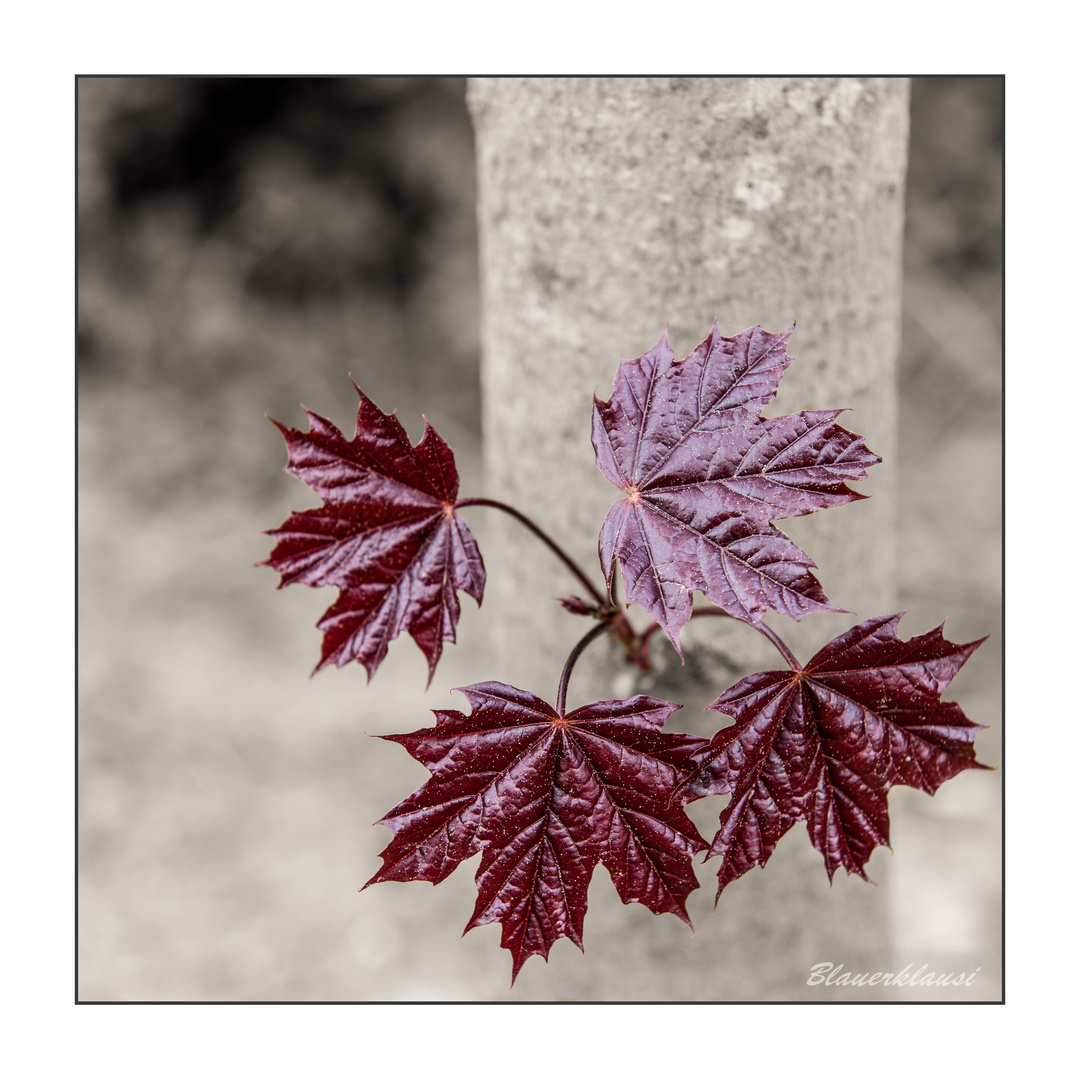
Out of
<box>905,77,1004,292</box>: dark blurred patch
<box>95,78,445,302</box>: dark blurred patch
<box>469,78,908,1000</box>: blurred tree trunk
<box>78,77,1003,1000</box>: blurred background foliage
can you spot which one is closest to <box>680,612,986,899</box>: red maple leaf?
<box>469,78,908,1000</box>: blurred tree trunk

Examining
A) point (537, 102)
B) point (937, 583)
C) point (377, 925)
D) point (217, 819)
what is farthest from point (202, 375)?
point (937, 583)

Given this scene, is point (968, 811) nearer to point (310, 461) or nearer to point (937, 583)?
point (937, 583)

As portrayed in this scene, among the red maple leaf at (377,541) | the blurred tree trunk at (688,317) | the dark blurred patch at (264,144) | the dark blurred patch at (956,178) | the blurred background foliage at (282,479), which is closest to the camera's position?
the red maple leaf at (377,541)

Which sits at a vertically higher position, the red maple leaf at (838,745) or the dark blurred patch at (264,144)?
the dark blurred patch at (264,144)

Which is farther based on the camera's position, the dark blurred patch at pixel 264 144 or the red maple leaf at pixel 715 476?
the dark blurred patch at pixel 264 144

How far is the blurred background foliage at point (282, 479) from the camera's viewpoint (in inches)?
117

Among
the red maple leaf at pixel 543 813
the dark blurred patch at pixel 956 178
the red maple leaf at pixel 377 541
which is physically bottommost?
the red maple leaf at pixel 543 813

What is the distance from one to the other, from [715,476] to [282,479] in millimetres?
3681

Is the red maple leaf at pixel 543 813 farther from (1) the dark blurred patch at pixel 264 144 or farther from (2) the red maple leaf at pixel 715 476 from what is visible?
(1) the dark blurred patch at pixel 264 144

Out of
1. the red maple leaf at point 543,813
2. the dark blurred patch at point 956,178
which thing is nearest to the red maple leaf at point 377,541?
the red maple leaf at point 543,813

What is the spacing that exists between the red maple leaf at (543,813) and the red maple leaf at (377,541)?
146 millimetres

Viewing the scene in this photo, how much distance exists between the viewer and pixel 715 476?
Result: 90cm

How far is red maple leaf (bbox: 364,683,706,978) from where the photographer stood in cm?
89

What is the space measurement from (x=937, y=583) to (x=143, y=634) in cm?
352
